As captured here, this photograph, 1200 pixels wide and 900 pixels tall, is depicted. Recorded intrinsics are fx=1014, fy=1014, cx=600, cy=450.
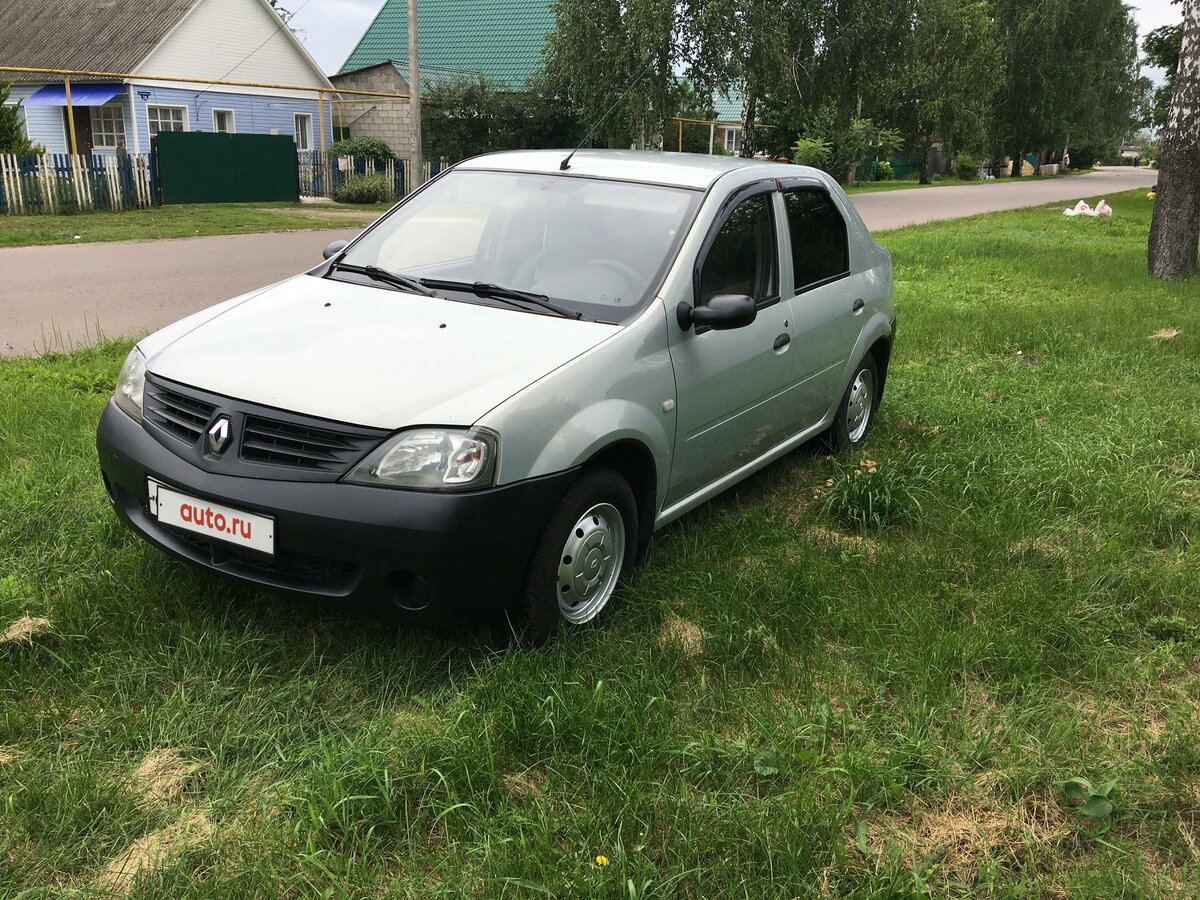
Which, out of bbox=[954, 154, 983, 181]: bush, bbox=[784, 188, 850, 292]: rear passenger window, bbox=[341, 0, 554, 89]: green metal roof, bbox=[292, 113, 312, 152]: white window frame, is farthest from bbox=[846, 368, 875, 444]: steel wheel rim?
bbox=[954, 154, 983, 181]: bush

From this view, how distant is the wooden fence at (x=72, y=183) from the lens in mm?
18188

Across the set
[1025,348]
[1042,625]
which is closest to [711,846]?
[1042,625]

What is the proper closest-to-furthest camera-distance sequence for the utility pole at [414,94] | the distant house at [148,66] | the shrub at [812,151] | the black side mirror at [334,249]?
the black side mirror at [334,249] → the utility pole at [414,94] → the distant house at [148,66] → the shrub at [812,151]

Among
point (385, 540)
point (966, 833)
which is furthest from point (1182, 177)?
point (385, 540)

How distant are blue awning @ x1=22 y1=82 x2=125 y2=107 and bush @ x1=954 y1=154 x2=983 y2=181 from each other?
146 feet

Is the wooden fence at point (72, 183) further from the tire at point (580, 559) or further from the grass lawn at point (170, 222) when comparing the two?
the tire at point (580, 559)

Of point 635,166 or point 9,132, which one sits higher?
point 9,132

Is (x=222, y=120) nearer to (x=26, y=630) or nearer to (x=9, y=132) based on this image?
(x=9, y=132)

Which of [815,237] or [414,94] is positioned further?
[414,94]

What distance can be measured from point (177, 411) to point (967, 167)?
196ft

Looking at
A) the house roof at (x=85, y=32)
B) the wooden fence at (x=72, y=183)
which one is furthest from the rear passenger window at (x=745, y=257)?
the house roof at (x=85, y=32)

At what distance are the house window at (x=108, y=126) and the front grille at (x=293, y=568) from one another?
99.7ft

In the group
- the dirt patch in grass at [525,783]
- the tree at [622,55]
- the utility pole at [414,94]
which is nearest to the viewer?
the dirt patch in grass at [525,783]

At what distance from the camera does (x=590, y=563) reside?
3.59 meters
